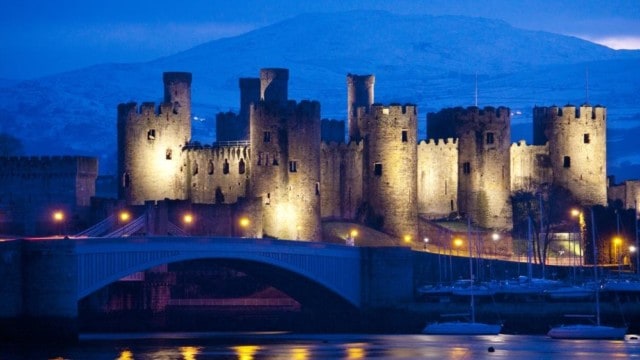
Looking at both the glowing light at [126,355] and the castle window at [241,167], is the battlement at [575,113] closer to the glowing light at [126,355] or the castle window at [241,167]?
the castle window at [241,167]

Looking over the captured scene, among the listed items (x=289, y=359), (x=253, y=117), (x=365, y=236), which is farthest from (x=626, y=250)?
(x=289, y=359)

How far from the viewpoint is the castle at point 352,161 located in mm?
96062

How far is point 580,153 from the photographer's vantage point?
339 ft

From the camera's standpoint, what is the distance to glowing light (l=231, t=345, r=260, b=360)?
231ft

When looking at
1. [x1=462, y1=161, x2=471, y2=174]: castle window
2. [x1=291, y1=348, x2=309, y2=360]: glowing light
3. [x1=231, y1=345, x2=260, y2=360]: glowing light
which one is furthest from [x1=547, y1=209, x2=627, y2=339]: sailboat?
[x1=462, y1=161, x2=471, y2=174]: castle window

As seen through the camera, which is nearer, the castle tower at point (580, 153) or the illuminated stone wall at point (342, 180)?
the illuminated stone wall at point (342, 180)

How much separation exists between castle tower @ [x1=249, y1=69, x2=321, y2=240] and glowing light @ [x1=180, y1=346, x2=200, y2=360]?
2077cm

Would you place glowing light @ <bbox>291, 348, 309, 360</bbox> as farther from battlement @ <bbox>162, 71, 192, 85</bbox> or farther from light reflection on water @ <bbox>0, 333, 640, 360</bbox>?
battlement @ <bbox>162, 71, 192, 85</bbox>

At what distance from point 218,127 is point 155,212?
18.7 metres

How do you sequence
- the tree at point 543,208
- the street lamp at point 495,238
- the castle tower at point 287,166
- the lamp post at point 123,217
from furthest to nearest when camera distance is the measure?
1. the tree at point 543,208
2. the street lamp at point 495,238
3. the castle tower at point 287,166
4. the lamp post at point 123,217

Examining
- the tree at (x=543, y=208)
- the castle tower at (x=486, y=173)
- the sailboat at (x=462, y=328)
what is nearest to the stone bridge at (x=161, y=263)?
the sailboat at (x=462, y=328)

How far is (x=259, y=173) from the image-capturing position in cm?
9588

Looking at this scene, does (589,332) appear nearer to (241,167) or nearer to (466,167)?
(241,167)

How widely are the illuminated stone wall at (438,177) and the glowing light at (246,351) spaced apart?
96.4ft
